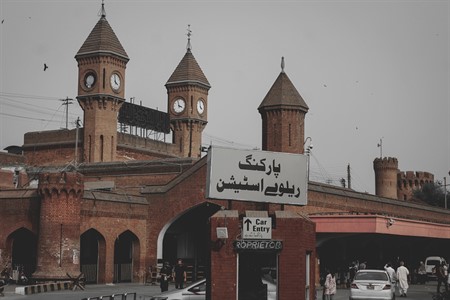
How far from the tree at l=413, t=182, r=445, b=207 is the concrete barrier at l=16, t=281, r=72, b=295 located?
57193 mm

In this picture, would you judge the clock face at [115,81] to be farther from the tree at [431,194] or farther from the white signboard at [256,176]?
the tree at [431,194]

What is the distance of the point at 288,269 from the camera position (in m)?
17.4

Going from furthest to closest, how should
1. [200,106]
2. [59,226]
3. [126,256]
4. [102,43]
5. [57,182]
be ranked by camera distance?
[200,106] → [102,43] → [126,256] → [57,182] → [59,226]

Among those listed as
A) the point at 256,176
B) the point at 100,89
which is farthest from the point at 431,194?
the point at 256,176

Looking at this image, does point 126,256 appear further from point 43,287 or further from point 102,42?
point 102,42

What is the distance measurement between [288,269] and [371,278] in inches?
373

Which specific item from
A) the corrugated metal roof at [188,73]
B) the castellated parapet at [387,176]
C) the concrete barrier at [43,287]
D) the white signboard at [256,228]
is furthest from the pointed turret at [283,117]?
the white signboard at [256,228]

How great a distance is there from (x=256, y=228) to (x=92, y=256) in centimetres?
2430

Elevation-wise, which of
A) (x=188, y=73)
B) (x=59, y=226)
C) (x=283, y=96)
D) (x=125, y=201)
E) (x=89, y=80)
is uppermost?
(x=188, y=73)

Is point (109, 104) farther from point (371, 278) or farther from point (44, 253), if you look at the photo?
point (371, 278)

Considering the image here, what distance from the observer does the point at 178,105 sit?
227ft

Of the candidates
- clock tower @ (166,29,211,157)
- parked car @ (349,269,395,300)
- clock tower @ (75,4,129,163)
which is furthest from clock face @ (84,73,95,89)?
parked car @ (349,269,395,300)

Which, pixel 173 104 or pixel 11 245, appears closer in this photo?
pixel 11 245

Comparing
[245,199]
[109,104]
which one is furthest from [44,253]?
[109,104]
